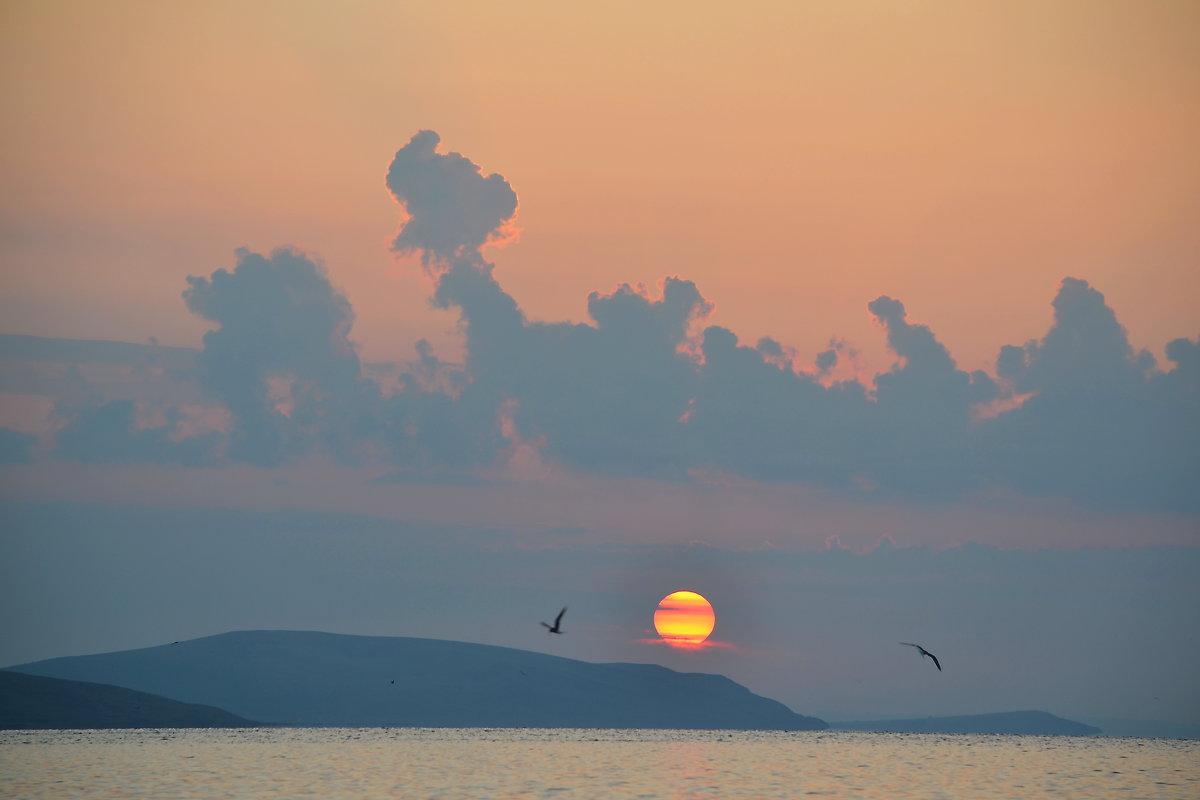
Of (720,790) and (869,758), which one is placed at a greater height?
(869,758)

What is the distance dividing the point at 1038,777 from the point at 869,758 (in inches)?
1365

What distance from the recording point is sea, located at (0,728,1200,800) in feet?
A: 300

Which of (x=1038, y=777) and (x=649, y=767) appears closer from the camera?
(x=1038, y=777)

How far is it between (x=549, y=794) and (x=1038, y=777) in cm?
4834

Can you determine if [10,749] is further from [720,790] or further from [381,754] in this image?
[720,790]

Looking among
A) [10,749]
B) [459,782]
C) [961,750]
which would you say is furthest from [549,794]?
[961,750]

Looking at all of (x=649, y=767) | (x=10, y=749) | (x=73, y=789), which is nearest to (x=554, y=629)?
(x=649, y=767)

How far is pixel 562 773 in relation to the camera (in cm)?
11338

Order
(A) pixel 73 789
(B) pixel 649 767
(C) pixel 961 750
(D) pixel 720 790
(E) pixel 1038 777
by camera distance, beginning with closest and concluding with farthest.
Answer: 1. (A) pixel 73 789
2. (D) pixel 720 790
3. (E) pixel 1038 777
4. (B) pixel 649 767
5. (C) pixel 961 750

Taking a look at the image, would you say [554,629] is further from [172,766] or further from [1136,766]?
[1136,766]

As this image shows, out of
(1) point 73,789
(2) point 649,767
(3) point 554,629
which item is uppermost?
(3) point 554,629

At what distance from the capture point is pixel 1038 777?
→ 116 meters

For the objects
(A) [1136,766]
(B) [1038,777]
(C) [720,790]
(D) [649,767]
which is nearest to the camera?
(C) [720,790]

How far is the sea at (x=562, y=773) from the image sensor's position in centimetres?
9138
